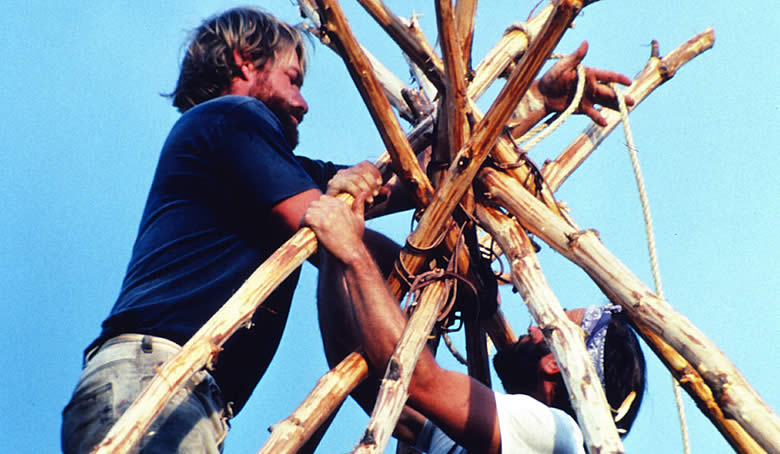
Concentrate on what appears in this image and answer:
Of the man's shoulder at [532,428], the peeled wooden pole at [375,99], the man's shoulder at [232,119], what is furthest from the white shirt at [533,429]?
the man's shoulder at [232,119]

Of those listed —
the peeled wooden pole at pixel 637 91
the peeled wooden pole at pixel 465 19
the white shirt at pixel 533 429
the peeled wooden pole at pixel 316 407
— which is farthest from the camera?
the peeled wooden pole at pixel 637 91

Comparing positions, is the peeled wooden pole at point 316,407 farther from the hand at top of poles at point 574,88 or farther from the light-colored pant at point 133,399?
the hand at top of poles at point 574,88

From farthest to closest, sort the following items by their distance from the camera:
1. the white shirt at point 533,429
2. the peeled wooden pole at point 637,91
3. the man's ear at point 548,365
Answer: the peeled wooden pole at point 637,91 → the man's ear at point 548,365 → the white shirt at point 533,429

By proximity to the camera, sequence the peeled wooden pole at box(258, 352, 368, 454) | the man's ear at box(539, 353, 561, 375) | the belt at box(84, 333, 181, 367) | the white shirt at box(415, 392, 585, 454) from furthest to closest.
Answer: the man's ear at box(539, 353, 561, 375) < the white shirt at box(415, 392, 585, 454) < the belt at box(84, 333, 181, 367) < the peeled wooden pole at box(258, 352, 368, 454)

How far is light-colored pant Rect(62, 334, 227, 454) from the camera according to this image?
2283mm

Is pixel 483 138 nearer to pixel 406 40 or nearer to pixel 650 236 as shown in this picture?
pixel 406 40

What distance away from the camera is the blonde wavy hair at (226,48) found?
3434 mm

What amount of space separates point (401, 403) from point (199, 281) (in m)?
0.74

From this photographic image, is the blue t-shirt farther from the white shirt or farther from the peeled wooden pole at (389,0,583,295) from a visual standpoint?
the white shirt

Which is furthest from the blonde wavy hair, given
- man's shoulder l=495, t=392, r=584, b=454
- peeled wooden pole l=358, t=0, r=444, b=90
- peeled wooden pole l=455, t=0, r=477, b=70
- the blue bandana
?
man's shoulder l=495, t=392, r=584, b=454

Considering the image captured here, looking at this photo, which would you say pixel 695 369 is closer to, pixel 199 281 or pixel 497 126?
pixel 497 126

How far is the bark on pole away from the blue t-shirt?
26.8 inches

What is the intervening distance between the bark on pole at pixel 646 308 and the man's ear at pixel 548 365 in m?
0.75

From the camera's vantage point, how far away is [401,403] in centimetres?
230
